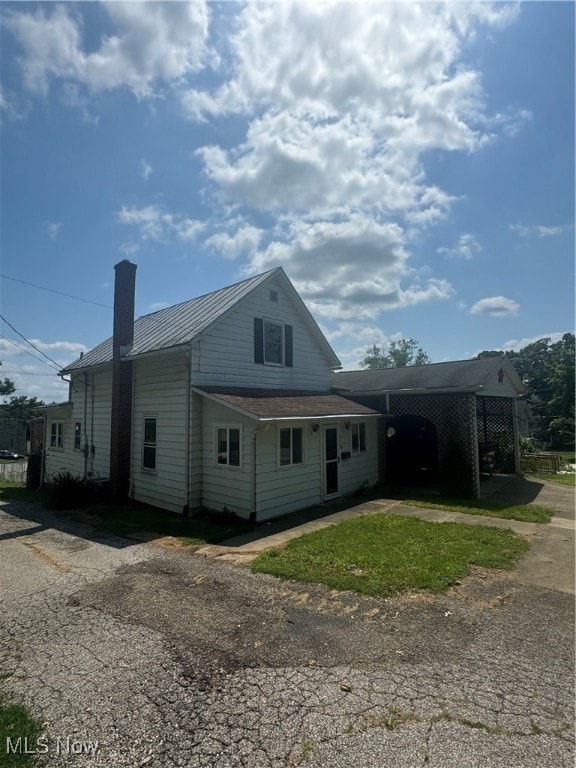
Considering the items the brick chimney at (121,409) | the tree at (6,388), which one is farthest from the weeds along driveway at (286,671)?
the tree at (6,388)

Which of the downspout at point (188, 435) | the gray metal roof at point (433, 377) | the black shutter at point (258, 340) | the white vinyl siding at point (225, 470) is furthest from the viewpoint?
the gray metal roof at point (433, 377)

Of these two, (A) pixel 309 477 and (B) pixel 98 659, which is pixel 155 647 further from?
(A) pixel 309 477

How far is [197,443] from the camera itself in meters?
11.0

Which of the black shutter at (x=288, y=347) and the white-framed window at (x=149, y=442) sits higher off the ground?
the black shutter at (x=288, y=347)

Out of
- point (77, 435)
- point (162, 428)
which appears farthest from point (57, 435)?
point (162, 428)

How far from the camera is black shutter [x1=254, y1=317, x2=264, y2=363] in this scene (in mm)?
13195

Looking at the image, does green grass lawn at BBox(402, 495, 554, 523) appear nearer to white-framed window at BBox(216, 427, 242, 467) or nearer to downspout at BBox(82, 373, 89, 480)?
white-framed window at BBox(216, 427, 242, 467)

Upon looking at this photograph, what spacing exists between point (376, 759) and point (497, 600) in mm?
3555

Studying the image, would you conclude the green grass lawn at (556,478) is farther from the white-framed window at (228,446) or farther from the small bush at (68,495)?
the small bush at (68,495)

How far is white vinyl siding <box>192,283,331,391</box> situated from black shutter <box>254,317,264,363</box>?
0.49 ft

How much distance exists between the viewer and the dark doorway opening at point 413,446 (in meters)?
19.0

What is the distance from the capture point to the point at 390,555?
Result: 7344 mm

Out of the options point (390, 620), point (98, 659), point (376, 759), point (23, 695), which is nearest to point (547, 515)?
point (390, 620)

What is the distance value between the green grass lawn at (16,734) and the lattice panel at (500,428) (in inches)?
723
